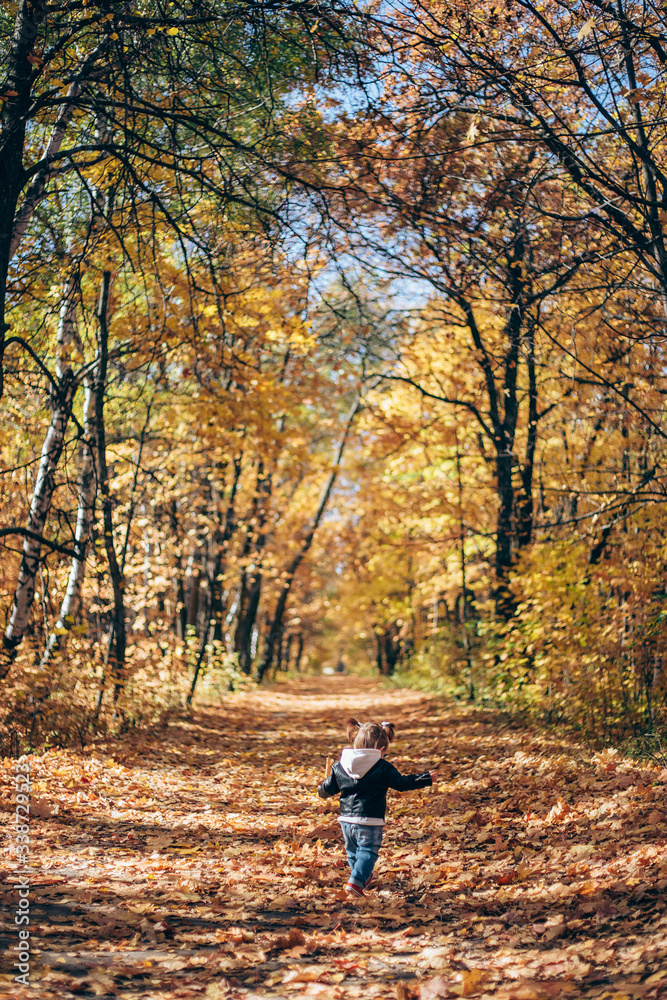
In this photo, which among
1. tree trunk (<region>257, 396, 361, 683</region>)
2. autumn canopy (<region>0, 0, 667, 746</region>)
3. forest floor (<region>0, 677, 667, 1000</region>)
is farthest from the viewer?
tree trunk (<region>257, 396, 361, 683</region>)

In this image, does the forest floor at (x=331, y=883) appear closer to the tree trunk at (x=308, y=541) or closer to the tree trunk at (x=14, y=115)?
the tree trunk at (x=14, y=115)

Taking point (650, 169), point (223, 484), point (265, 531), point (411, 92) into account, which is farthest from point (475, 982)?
point (265, 531)

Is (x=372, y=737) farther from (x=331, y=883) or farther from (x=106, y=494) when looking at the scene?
(x=106, y=494)

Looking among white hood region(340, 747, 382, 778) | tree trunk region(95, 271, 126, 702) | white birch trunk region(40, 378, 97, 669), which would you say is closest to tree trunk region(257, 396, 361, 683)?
white birch trunk region(40, 378, 97, 669)

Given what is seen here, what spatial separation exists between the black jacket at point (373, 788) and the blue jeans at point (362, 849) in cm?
7

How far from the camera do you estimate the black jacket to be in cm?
498

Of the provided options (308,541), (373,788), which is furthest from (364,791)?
(308,541)

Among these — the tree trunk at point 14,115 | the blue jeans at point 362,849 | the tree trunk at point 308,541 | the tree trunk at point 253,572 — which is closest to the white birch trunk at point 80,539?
the tree trunk at point 14,115

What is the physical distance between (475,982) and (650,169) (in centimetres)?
613

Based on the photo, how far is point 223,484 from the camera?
54.8 ft

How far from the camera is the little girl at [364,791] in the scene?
4875 mm

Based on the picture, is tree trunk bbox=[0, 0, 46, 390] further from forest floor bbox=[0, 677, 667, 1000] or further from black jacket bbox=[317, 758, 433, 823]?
black jacket bbox=[317, 758, 433, 823]

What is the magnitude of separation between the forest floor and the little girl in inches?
9.8

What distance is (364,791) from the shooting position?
503 centimetres
